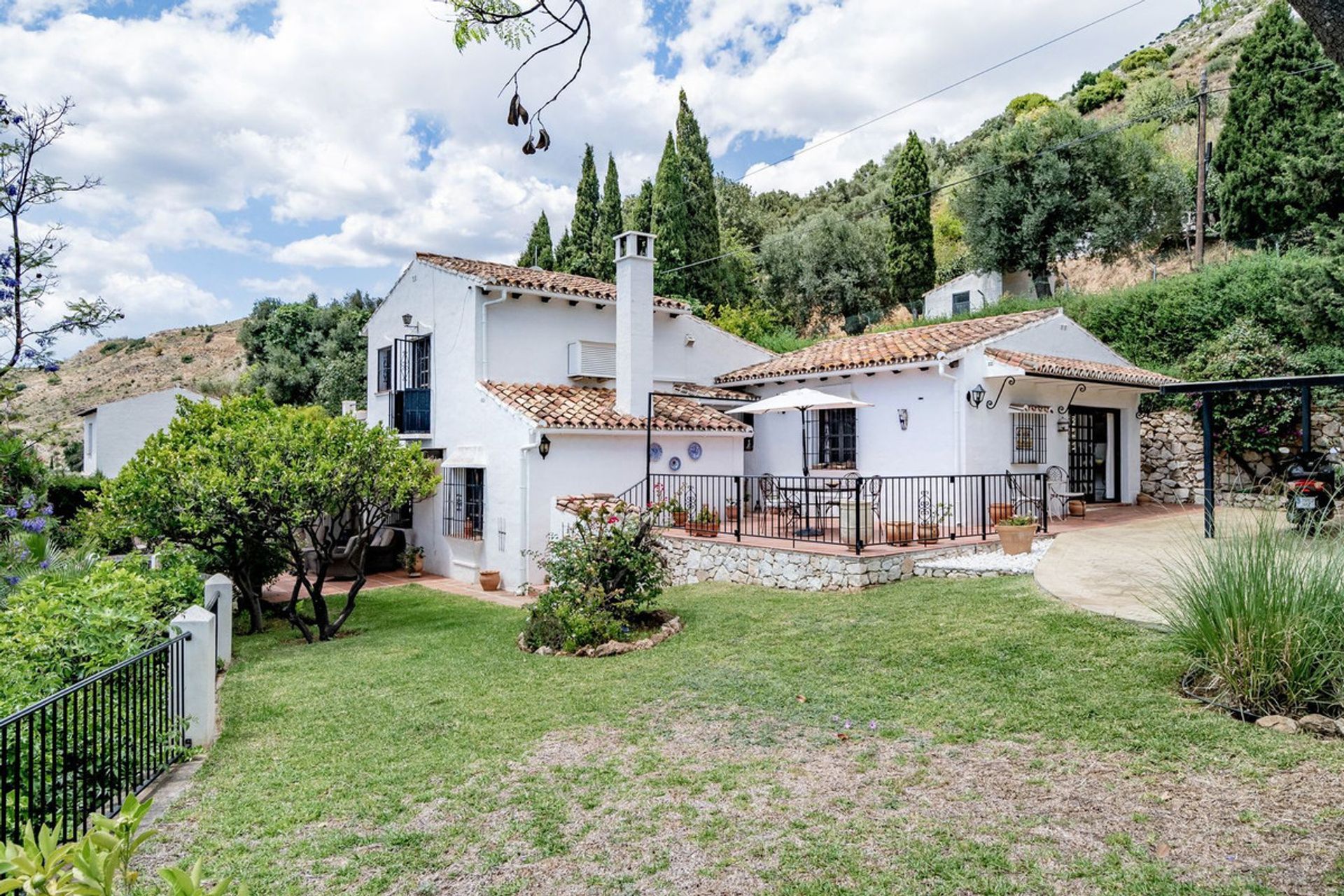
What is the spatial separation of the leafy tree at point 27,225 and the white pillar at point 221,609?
13.6ft

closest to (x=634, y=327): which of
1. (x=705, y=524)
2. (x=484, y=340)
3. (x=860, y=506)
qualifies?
(x=484, y=340)

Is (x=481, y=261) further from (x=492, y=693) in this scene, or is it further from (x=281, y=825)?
(x=281, y=825)

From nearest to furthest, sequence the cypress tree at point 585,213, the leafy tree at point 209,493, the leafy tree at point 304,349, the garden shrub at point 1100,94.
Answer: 1. the leafy tree at point 209,493
2. the cypress tree at point 585,213
3. the leafy tree at point 304,349
4. the garden shrub at point 1100,94

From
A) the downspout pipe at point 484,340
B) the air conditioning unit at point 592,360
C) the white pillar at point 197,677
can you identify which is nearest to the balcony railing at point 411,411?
the downspout pipe at point 484,340

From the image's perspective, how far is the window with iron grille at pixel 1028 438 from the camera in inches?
601

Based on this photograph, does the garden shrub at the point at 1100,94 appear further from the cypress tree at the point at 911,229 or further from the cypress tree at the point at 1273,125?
the cypress tree at the point at 911,229

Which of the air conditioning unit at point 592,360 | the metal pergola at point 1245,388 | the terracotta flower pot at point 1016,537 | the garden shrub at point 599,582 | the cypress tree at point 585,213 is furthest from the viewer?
the cypress tree at point 585,213

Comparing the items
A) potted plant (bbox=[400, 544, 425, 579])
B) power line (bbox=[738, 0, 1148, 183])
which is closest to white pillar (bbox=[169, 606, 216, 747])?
potted plant (bbox=[400, 544, 425, 579])

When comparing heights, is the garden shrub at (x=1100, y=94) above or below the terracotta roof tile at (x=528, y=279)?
above

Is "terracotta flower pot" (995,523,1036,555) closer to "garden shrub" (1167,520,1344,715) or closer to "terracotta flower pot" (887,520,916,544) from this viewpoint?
"terracotta flower pot" (887,520,916,544)

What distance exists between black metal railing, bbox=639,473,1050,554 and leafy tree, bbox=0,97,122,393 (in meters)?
8.79

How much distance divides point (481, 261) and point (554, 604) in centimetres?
1231

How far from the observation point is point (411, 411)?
19.1 m

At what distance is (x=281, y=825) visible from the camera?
14.9ft
